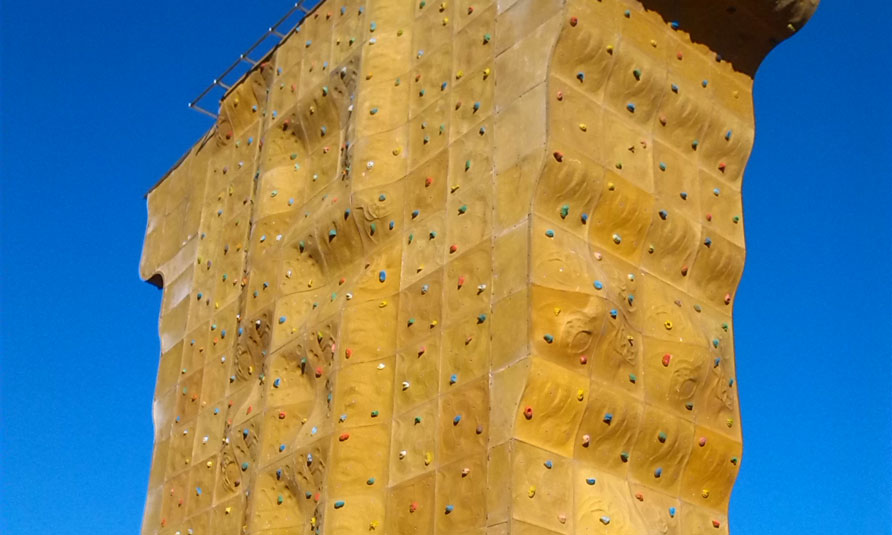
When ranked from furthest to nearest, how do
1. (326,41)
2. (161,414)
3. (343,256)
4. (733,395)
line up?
(161,414) → (326,41) → (343,256) → (733,395)

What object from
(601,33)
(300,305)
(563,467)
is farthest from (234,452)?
(601,33)

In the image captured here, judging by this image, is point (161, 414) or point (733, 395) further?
point (161, 414)

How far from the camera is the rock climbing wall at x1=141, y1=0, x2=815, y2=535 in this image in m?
9.15

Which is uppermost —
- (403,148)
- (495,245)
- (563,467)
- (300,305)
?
(403,148)

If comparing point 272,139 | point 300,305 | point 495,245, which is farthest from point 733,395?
point 272,139

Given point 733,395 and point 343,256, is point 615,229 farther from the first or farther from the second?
point 343,256

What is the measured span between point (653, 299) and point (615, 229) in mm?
667

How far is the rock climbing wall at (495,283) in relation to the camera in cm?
915

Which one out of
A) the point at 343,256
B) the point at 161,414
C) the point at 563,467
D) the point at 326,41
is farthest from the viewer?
the point at 161,414

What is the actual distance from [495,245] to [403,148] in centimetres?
208

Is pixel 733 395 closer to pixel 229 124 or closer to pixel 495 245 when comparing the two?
pixel 495 245

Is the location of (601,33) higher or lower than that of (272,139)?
lower

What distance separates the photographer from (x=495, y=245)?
31.6ft

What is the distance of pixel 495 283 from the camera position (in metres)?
9.50
